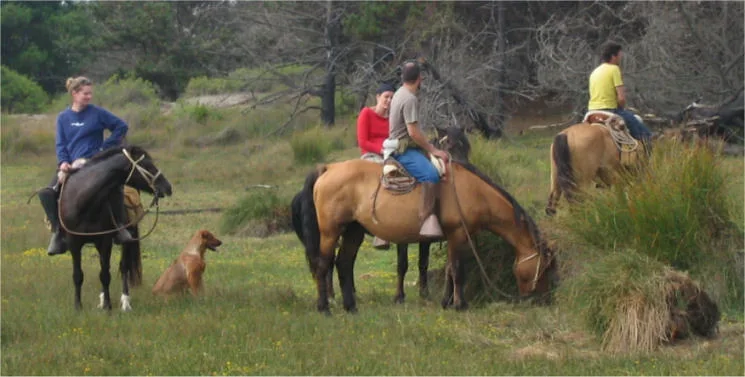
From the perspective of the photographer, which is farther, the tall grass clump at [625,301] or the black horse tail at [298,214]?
the black horse tail at [298,214]

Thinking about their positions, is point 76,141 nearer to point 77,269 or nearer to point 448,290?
point 77,269

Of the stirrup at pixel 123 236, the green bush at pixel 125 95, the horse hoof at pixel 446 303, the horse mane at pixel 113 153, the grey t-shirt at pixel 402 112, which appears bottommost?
the green bush at pixel 125 95

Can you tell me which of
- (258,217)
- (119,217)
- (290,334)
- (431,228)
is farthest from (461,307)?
(258,217)

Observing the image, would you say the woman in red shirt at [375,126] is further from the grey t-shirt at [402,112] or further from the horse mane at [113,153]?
the horse mane at [113,153]

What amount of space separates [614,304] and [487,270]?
3.22 meters

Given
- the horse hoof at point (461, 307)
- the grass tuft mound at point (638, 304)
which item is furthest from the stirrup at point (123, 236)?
the grass tuft mound at point (638, 304)

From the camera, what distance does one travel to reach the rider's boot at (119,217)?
1213cm

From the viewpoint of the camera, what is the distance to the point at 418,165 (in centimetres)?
1195

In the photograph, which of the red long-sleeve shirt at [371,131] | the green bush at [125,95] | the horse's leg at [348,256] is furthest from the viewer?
the green bush at [125,95]

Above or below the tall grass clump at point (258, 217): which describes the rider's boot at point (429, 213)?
above

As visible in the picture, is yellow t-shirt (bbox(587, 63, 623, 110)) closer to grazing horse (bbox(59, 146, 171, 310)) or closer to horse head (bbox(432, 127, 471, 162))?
horse head (bbox(432, 127, 471, 162))

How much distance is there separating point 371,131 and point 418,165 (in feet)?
3.67

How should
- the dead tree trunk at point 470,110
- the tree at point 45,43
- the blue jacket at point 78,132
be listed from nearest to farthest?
1. the blue jacket at point 78,132
2. the dead tree trunk at point 470,110
3. the tree at point 45,43

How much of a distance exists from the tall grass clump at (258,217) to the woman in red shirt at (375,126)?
7954mm
